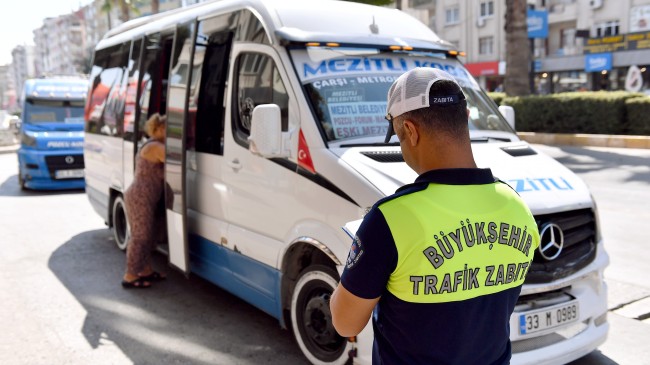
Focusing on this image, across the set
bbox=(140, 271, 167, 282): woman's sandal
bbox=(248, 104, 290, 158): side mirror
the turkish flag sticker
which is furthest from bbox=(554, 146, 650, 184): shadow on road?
bbox=(248, 104, 290, 158): side mirror

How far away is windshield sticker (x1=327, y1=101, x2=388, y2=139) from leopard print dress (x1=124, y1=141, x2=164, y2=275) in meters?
2.48

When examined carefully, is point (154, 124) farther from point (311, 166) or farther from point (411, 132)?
point (411, 132)

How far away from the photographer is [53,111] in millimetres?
12938

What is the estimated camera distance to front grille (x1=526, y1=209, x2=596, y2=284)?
3.46 meters

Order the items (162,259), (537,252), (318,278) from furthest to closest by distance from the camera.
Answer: (162,259) < (318,278) < (537,252)

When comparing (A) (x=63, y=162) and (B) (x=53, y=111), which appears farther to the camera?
(B) (x=53, y=111)

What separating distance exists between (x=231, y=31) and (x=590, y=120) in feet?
48.7

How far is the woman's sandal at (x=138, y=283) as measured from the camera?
591cm

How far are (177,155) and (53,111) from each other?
909cm

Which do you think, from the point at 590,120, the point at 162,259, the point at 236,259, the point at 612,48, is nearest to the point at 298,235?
the point at 236,259

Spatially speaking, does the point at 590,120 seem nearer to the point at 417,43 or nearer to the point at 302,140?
the point at 417,43

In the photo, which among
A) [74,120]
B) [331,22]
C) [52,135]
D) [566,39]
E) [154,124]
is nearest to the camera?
[331,22]

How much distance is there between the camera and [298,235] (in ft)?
12.8

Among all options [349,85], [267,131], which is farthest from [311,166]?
[349,85]
